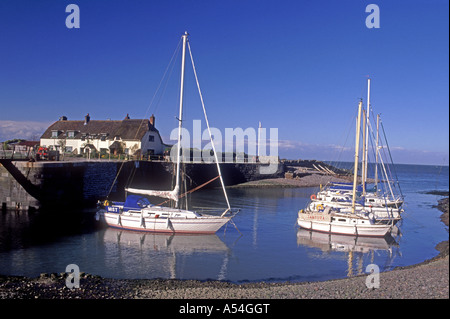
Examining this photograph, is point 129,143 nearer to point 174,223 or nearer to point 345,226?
point 174,223

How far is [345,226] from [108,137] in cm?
4613

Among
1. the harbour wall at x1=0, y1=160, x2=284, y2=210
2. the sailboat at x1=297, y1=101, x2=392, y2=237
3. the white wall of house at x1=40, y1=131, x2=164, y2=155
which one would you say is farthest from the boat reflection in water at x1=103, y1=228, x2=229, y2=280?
the white wall of house at x1=40, y1=131, x2=164, y2=155

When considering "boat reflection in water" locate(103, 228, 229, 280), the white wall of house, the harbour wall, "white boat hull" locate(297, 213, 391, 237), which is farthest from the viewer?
the white wall of house

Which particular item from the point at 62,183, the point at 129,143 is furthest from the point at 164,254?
the point at 129,143

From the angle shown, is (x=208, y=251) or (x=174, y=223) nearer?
(x=208, y=251)

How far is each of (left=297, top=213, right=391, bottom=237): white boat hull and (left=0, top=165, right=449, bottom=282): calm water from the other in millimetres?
655

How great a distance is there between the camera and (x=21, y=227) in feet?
95.0

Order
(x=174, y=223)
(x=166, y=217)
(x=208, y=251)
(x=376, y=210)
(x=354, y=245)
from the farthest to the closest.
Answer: (x=376, y=210) → (x=166, y=217) → (x=174, y=223) → (x=354, y=245) → (x=208, y=251)

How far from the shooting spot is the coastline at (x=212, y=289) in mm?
14164

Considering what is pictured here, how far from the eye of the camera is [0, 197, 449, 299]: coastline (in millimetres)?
14164

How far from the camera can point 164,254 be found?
2359 centimetres

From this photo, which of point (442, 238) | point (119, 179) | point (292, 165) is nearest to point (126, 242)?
point (119, 179)

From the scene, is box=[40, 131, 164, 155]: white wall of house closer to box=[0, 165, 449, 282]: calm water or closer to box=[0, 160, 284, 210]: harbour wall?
box=[0, 160, 284, 210]: harbour wall
